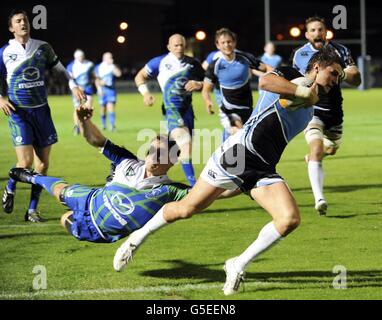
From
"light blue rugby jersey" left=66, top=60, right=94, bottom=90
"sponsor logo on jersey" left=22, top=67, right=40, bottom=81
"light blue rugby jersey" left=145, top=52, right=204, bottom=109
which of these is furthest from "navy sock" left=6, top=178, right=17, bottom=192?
"light blue rugby jersey" left=66, top=60, right=94, bottom=90

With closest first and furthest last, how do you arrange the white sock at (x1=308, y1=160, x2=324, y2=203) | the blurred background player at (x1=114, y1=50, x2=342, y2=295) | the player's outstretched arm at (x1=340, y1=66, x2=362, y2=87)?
the blurred background player at (x1=114, y1=50, x2=342, y2=295)
the player's outstretched arm at (x1=340, y1=66, x2=362, y2=87)
the white sock at (x1=308, y1=160, x2=324, y2=203)

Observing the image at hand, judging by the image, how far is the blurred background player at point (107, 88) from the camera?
27250 millimetres

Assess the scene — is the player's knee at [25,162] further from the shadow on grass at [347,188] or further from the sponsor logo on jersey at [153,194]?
the shadow on grass at [347,188]

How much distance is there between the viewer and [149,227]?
7.66 metres

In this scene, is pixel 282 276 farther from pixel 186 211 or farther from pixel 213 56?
pixel 213 56

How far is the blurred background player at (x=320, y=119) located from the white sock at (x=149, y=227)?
3.68m

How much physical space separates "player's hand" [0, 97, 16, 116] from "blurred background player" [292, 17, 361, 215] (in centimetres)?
364

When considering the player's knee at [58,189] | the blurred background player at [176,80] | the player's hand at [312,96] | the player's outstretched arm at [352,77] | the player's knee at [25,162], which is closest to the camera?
the player's hand at [312,96]

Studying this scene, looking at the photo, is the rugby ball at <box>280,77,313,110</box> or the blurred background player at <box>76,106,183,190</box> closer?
the rugby ball at <box>280,77,313,110</box>

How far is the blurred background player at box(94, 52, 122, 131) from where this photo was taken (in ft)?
89.4

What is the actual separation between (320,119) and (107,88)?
17803mm

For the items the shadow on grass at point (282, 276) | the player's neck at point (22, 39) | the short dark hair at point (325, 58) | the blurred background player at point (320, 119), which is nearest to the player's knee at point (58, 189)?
the shadow on grass at point (282, 276)

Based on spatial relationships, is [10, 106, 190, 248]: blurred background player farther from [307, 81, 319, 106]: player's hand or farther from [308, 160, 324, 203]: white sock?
[308, 160, 324, 203]: white sock
